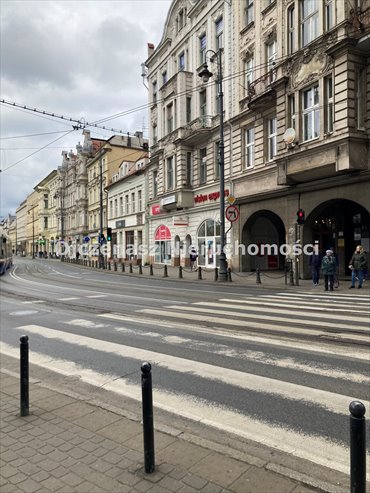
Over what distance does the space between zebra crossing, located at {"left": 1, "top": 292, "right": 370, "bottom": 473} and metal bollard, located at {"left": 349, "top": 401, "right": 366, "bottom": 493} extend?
1.01 meters

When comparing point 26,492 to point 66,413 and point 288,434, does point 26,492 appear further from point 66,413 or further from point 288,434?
point 288,434

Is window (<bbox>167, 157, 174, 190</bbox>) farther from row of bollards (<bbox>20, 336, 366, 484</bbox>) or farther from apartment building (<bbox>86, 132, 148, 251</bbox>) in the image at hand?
row of bollards (<bbox>20, 336, 366, 484</bbox>)

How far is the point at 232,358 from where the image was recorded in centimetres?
614

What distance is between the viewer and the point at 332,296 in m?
13.8

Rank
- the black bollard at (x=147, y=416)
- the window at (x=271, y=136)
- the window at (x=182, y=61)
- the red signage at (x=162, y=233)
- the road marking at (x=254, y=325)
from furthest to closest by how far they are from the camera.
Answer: the red signage at (x=162, y=233) → the window at (x=182, y=61) → the window at (x=271, y=136) → the road marking at (x=254, y=325) → the black bollard at (x=147, y=416)

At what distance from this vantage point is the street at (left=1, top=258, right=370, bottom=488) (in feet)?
12.9

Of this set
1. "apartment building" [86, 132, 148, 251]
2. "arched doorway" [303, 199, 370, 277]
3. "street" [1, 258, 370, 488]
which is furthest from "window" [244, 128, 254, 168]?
"apartment building" [86, 132, 148, 251]

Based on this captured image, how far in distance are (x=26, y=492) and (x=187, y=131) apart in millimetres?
29482

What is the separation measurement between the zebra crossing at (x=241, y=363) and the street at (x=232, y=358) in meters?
0.01

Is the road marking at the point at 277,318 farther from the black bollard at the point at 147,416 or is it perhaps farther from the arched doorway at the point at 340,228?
the arched doorway at the point at 340,228

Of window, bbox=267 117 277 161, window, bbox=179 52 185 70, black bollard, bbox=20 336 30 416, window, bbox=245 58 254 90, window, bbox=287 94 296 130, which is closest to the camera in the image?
black bollard, bbox=20 336 30 416

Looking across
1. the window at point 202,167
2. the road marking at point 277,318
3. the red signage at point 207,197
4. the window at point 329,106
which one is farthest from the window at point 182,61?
the road marking at point 277,318

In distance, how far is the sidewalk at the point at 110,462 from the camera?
2811mm

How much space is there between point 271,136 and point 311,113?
3.83 metres
